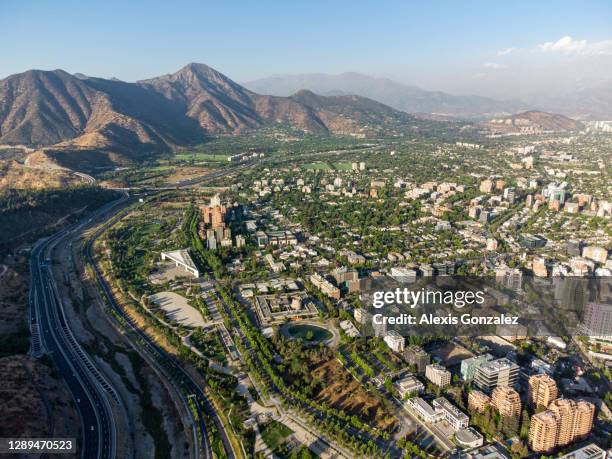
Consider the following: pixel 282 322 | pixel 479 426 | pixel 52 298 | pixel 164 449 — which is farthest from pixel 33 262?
pixel 479 426

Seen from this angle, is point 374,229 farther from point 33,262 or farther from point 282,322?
point 33,262

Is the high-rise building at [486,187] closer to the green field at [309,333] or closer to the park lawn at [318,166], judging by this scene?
the park lawn at [318,166]

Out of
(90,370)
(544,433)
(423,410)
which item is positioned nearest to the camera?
(544,433)

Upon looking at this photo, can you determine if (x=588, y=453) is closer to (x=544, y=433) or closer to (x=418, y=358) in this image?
(x=544, y=433)

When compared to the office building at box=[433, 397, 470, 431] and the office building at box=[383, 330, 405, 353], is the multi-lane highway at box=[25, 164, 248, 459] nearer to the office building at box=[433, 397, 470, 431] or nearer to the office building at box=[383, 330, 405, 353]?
the office building at box=[433, 397, 470, 431]

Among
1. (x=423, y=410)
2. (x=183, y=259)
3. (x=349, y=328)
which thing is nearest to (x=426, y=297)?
(x=349, y=328)

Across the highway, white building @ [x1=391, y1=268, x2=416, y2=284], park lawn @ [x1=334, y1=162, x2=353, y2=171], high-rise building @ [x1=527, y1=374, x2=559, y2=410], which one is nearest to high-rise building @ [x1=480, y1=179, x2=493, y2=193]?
park lawn @ [x1=334, y1=162, x2=353, y2=171]
